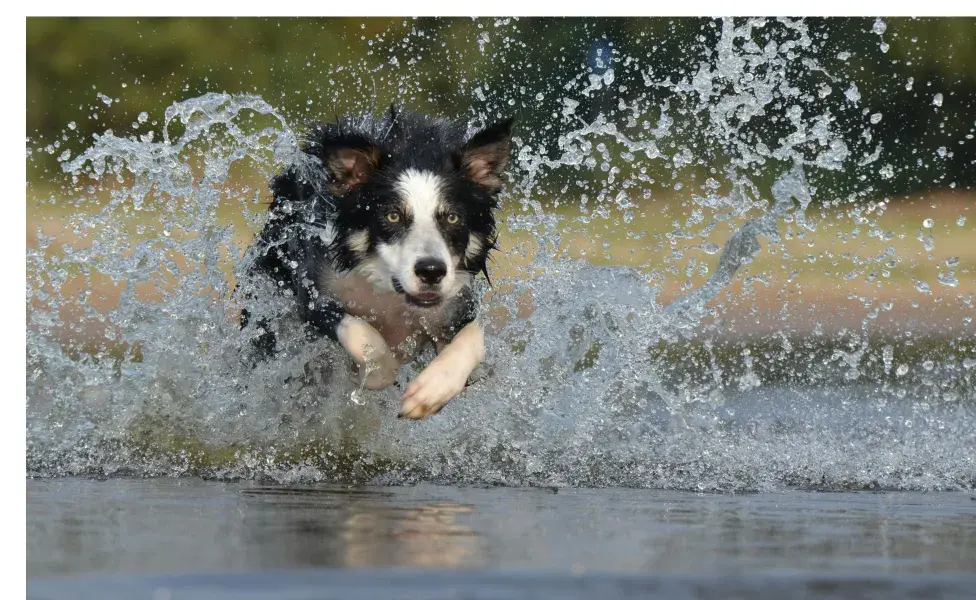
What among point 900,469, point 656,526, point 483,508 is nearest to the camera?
point 656,526

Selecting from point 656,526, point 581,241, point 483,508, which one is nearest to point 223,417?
point 483,508

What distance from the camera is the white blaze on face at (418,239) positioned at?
15.6ft

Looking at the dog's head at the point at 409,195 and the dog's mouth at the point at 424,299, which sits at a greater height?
the dog's head at the point at 409,195

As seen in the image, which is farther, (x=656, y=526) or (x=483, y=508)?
(x=483, y=508)

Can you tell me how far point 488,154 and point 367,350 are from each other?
1.01 m

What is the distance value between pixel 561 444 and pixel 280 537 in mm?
1982

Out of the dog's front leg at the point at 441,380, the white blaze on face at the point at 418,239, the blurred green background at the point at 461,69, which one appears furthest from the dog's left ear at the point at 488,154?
the blurred green background at the point at 461,69

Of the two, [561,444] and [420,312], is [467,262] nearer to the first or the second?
[420,312]

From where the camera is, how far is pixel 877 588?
9.61 ft

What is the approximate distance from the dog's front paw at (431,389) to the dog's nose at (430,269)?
0.32 metres

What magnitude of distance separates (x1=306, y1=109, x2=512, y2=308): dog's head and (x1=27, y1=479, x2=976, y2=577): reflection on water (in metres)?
0.98

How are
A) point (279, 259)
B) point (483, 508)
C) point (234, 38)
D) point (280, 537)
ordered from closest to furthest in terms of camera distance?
point (280, 537), point (483, 508), point (279, 259), point (234, 38)

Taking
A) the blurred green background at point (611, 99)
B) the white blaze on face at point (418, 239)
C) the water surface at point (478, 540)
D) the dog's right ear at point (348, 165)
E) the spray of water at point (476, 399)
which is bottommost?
the water surface at point (478, 540)

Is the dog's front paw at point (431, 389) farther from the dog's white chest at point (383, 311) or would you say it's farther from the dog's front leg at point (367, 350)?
the dog's white chest at point (383, 311)
